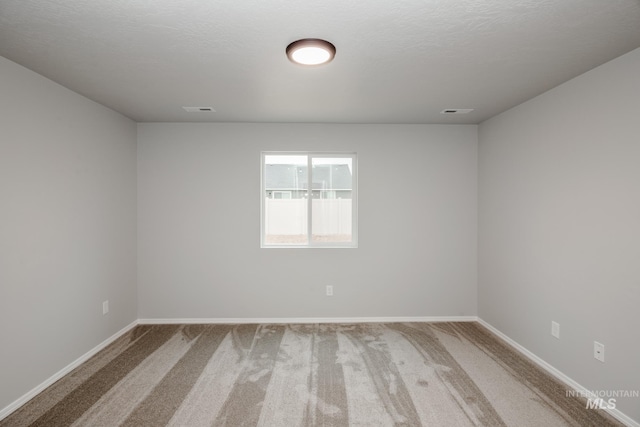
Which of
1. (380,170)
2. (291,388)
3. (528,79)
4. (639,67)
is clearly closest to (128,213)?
(291,388)

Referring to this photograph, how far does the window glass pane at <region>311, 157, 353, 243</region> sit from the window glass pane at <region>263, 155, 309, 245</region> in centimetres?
14

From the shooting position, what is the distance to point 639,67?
83.8 inches

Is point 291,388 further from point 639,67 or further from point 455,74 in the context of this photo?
point 639,67

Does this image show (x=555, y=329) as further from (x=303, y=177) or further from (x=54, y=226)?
(x=54, y=226)

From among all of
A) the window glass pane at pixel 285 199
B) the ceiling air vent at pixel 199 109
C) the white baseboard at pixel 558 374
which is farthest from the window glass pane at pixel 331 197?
the white baseboard at pixel 558 374

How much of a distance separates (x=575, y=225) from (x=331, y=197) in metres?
2.55

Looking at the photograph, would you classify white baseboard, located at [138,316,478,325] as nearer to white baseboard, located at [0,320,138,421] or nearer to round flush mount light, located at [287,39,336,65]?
white baseboard, located at [0,320,138,421]

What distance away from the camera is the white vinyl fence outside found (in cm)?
429

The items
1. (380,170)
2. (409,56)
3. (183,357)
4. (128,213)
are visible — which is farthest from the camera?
(380,170)

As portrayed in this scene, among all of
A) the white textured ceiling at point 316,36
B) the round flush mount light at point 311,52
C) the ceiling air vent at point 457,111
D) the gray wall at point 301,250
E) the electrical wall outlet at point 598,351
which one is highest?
the ceiling air vent at point 457,111

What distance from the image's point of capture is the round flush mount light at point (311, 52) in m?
2.02

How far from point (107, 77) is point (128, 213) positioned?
1778mm

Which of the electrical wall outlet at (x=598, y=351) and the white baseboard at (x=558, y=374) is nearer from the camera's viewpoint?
the white baseboard at (x=558, y=374)

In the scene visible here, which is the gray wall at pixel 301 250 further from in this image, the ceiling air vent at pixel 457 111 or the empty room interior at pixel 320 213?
the ceiling air vent at pixel 457 111
